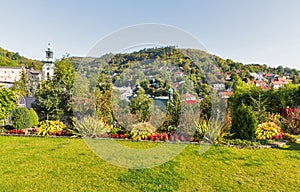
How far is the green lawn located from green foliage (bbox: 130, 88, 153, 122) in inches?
100

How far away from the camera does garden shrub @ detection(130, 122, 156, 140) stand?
5945 mm

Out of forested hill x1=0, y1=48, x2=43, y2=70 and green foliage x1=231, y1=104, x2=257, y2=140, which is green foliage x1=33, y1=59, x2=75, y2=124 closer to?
green foliage x1=231, y1=104, x2=257, y2=140

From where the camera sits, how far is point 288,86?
13.2m

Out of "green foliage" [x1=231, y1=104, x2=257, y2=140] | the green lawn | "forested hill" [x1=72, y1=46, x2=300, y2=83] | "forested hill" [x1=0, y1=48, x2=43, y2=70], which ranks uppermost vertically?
"forested hill" [x1=0, y1=48, x2=43, y2=70]

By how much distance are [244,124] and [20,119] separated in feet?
23.7

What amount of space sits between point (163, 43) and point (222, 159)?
8.88 feet

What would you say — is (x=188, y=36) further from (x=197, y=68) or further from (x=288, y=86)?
(x=288, y=86)

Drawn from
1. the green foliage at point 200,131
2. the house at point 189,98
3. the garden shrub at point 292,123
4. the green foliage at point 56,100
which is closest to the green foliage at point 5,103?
the green foliage at point 56,100

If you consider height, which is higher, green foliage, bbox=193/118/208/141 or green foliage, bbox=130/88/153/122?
green foliage, bbox=130/88/153/122

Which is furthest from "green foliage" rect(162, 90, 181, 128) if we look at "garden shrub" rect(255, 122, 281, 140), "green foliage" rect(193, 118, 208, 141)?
"garden shrub" rect(255, 122, 281, 140)

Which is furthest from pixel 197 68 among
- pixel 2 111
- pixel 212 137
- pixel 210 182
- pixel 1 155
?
pixel 2 111

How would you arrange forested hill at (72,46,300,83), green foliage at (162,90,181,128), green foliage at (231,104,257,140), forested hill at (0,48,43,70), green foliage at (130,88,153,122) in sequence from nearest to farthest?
forested hill at (72,46,300,83)
green foliage at (231,104,257,140)
green foliage at (162,90,181,128)
green foliage at (130,88,153,122)
forested hill at (0,48,43,70)

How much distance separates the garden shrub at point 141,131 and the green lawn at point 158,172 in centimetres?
149

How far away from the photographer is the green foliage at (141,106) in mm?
7117
